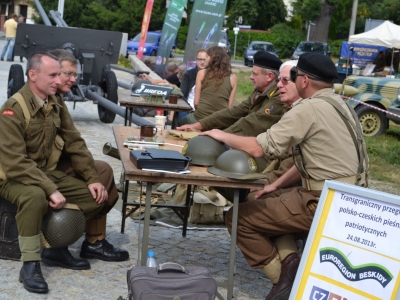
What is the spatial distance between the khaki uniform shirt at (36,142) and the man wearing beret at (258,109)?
1061 mm

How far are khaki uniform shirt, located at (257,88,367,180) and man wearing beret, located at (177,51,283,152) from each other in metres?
1.34

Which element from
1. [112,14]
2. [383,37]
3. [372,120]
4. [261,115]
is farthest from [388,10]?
[261,115]

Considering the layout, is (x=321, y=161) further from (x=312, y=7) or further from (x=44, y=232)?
(x=312, y=7)

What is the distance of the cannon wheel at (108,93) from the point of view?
12614 millimetres

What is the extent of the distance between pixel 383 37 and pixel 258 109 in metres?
24.1

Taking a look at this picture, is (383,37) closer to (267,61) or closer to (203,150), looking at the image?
(267,61)

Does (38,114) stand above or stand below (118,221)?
above

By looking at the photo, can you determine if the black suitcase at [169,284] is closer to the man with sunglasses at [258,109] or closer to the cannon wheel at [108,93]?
the man with sunglasses at [258,109]

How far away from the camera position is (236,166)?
4.38 m

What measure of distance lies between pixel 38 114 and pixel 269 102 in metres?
1.85

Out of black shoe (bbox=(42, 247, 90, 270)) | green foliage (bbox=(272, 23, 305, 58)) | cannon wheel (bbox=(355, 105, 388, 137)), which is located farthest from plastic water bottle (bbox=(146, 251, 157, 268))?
green foliage (bbox=(272, 23, 305, 58))

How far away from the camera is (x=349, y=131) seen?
14.5ft

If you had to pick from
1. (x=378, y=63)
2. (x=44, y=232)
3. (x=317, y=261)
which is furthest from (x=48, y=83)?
(x=378, y=63)

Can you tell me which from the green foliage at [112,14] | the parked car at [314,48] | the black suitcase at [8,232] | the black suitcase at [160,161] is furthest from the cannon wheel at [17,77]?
the green foliage at [112,14]
